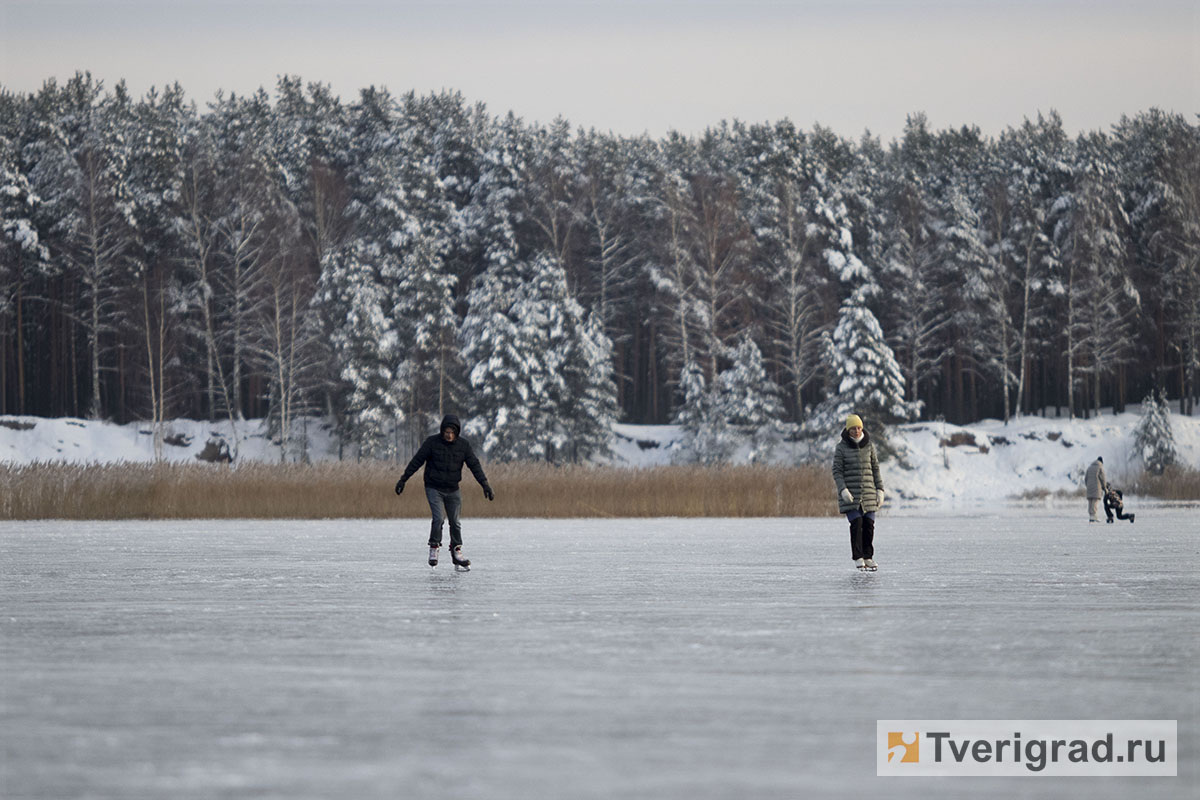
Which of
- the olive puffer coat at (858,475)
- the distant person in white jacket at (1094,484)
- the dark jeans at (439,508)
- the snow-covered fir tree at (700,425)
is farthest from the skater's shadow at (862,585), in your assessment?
Result: the snow-covered fir tree at (700,425)

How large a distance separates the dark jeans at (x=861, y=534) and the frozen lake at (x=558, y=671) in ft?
1.01

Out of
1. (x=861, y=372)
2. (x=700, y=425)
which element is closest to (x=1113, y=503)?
(x=861, y=372)

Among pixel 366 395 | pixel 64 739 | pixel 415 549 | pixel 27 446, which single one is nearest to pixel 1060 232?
pixel 366 395

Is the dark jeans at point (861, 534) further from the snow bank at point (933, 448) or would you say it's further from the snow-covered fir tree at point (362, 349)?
the snow-covered fir tree at point (362, 349)

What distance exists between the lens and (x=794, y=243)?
6831 cm

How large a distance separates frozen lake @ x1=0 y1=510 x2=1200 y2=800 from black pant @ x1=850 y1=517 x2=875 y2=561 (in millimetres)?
301

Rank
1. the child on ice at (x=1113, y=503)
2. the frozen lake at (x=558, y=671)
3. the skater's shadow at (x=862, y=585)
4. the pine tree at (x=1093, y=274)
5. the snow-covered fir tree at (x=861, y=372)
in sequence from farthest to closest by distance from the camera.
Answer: the pine tree at (x=1093, y=274)
the snow-covered fir tree at (x=861, y=372)
the child on ice at (x=1113, y=503)
the skater's shadow at (x=862, y=585)
the frozen lake at (x=558, y=671)

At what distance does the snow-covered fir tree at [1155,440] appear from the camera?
59625 mm

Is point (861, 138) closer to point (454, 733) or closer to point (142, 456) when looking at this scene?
point (142, 456)

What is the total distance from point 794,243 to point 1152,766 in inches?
2466

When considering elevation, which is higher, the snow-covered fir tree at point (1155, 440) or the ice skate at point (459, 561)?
the snow-covered fir tree at point (1155, 440)

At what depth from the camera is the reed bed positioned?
1313 inches

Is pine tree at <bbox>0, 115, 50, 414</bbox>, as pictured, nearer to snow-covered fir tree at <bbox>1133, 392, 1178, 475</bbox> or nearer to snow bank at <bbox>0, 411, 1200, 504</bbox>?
snow bank at <bbox>0, 411, 1200, 504</bbox>

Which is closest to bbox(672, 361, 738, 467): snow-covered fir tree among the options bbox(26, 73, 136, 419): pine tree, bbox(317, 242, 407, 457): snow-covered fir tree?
bbox(317, 242, 407, 457): snow-covered fir tree
